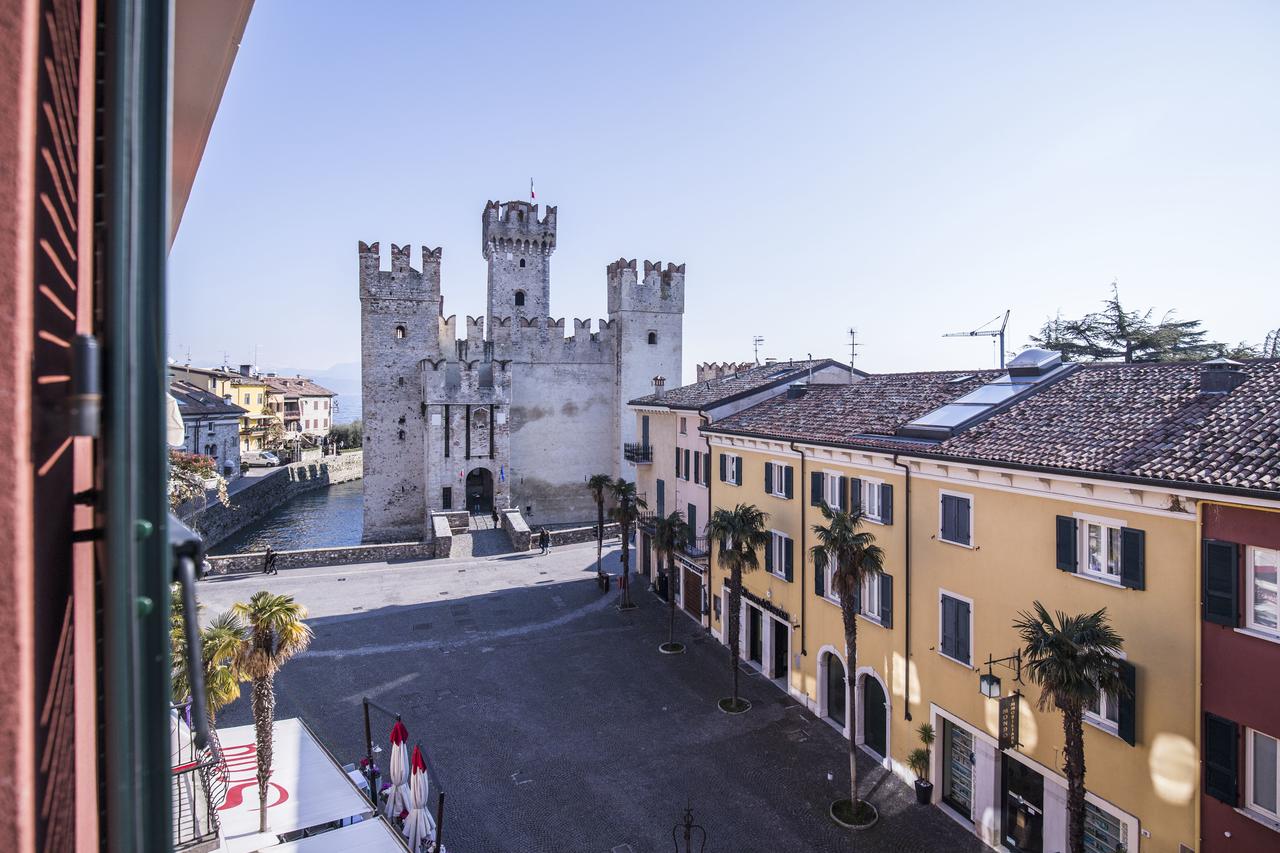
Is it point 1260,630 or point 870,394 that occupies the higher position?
point 870,394

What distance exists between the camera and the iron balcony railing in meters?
34.7

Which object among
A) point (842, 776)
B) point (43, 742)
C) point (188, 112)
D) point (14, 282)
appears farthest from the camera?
point (842, 776)

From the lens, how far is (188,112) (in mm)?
5512

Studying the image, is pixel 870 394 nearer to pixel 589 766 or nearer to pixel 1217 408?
pixel 1217 408

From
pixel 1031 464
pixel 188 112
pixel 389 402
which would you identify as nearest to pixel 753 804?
pixel 1031 464

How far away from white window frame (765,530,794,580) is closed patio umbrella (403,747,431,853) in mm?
12313

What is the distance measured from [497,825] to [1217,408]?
17.0 metres

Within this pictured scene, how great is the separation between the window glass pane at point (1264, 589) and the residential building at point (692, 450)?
52.5 feet

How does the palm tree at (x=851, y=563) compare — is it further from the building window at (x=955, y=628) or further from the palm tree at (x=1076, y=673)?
the palm tree at (x=1076, y=673)

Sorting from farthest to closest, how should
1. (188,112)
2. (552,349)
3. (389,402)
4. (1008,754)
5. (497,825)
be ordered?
1. (552,349)
2. (389,402)
3. (497,825)
4. (1008,754)
5. (188,112)

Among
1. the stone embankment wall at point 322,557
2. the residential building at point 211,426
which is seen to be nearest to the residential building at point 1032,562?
the stone embankment wall at point 322,557

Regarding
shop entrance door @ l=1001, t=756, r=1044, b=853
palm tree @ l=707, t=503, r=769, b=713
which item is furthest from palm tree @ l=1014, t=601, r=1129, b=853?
palm tree @ l=707, t=503, r=769, b=713

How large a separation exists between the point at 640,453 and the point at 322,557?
1721 cm

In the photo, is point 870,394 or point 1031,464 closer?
point 1031,464
